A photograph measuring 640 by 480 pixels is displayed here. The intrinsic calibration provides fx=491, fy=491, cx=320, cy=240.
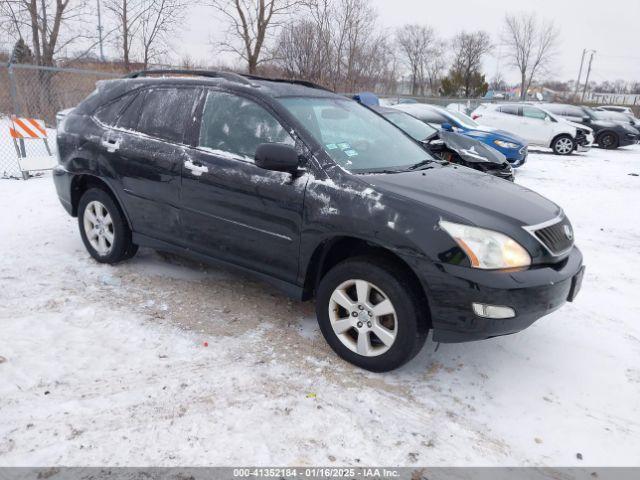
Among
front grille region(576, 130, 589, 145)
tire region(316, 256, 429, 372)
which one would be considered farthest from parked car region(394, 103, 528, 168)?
tire region(316, 256, 429, 372)

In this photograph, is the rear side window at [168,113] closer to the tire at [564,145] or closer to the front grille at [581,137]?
the tire at [564,145]

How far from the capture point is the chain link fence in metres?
10.2

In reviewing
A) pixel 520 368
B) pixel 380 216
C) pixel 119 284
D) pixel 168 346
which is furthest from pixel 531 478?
pixel 119 284

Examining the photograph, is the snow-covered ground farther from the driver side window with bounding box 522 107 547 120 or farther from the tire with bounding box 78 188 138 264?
the driver side window with bounding box 522 107 547 120

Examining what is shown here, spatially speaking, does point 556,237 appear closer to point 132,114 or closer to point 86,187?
point 132,114

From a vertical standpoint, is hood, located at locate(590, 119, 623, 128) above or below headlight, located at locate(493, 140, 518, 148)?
above

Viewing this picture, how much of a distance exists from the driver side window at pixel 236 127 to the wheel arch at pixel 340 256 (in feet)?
2.47

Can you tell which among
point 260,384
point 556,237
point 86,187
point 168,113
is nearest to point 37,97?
point 86,187

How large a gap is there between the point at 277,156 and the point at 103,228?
7.65ft

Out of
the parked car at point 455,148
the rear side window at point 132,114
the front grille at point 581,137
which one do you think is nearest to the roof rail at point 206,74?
the rear side window at point 132,114

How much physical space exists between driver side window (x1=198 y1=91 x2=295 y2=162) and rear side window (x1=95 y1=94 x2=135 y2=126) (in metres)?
1.00

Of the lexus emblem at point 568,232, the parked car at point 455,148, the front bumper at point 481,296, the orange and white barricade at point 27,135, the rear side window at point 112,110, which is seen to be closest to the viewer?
the front bumper at point 481,296

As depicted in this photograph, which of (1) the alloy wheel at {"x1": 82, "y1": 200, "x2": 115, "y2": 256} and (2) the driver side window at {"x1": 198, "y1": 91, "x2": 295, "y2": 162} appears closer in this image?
(2) the driver side window at {"x1": 198, "y1": 91, "x2": 295, "y2": 162}

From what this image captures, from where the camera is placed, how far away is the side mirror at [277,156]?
10.1 ft
